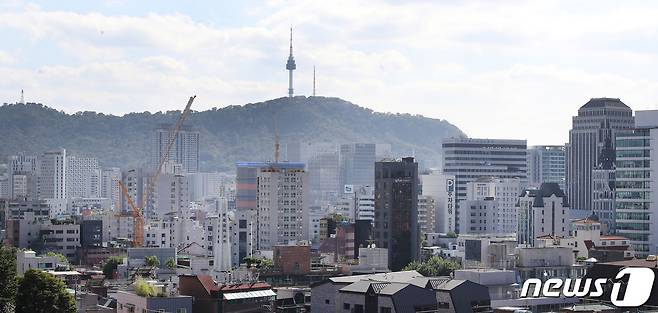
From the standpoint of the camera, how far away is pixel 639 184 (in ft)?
320

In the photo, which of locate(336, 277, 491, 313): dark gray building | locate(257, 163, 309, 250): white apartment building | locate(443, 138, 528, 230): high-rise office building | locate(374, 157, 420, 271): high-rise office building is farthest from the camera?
locate(443, 138, 528, 230): high-rise office building

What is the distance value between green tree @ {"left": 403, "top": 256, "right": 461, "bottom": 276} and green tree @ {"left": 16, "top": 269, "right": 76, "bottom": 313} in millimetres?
32108

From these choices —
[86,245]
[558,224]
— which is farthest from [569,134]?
[86,245]

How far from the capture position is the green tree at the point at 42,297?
4991 cm

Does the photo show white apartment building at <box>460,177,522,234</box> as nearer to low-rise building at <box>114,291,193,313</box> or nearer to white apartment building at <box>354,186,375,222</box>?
white apartment building at <box>354,186,375,222</box>

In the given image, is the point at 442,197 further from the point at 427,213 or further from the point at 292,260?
the point at 292,260

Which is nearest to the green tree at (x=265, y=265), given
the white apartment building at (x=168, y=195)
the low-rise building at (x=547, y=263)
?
the low-rise building at (x=547, y=263)

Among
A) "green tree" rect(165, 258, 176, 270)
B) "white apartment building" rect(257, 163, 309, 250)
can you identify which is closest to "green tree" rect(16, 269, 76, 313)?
"green tree" rect(165, 258, 176, 270)

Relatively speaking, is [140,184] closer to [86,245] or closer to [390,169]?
[86,245]

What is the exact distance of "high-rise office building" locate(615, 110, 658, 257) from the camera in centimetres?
9625

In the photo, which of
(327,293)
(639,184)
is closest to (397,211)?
(639,184)

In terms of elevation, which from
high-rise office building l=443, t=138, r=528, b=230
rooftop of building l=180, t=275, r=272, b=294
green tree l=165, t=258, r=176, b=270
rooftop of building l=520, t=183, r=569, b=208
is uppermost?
high-rise office building l=443, t=138, r=528, b=230

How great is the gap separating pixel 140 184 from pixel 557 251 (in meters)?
129

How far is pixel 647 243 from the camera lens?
9625 cm
